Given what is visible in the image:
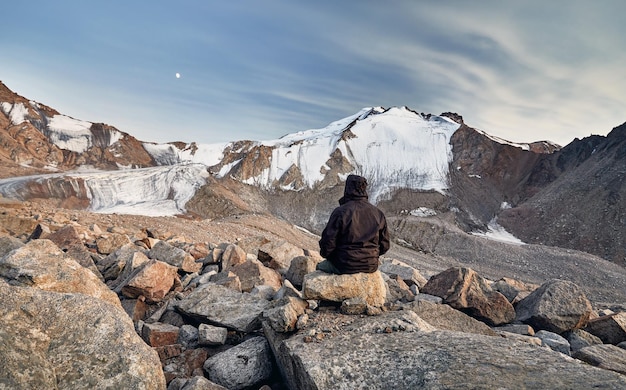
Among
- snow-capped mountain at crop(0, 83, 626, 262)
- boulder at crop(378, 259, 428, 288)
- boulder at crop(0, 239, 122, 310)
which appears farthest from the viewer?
snow-capped mountain at crop(0, 83, 626, 262)

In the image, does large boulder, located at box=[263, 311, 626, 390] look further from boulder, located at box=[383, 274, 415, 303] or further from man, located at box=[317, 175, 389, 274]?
boulder, located at box=[383, 274, 415, 303]

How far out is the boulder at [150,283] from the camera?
777 cm

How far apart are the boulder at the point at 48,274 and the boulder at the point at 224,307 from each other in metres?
1.29

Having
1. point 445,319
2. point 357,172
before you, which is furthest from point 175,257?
point 357,172

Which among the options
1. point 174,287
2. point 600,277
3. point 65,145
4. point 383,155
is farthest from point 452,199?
point 65,145

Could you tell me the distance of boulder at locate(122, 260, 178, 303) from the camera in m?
7.77

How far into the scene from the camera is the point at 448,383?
3795 millimetres

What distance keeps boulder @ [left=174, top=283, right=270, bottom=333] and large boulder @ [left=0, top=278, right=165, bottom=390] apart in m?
2.11

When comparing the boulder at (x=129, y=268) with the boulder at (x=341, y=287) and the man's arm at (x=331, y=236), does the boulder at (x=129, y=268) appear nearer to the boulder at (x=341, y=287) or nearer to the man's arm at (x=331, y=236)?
the boulder at (x=341, y=287)

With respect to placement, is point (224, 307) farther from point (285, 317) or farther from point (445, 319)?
point (445, 319)

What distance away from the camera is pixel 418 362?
4297mm

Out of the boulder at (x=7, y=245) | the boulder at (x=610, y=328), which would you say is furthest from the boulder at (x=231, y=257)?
the boulder at (x=610, y=328)

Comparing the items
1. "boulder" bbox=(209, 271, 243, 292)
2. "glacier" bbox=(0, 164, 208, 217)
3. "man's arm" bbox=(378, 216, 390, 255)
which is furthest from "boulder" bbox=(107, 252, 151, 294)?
"glacier" bbox=(0, 164, 208, 217)

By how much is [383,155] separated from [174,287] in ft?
303
